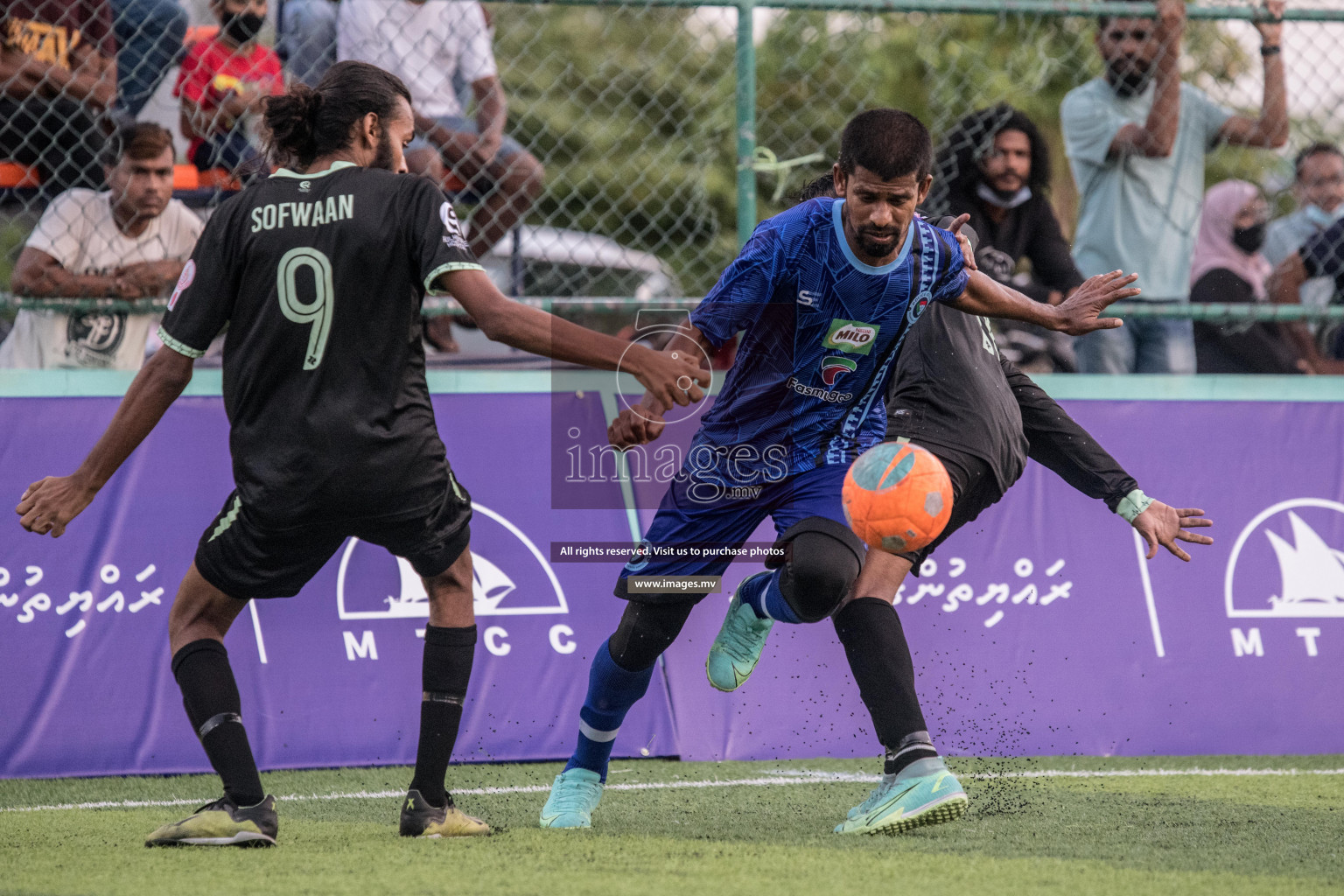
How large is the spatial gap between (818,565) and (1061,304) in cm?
111

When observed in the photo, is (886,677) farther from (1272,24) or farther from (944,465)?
(1272,24)

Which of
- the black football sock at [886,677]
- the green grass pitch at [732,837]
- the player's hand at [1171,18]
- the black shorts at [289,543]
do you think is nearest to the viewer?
the green grass pitch at [732,837]

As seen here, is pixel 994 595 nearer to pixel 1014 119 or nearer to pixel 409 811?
pixel 1014 119

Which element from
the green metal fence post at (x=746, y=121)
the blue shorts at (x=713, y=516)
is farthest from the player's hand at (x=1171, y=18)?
the blue shorts at (x=713, y=516)

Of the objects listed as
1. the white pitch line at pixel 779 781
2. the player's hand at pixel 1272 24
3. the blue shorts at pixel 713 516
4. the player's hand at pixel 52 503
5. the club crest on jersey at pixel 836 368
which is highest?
the player's hand at pixel 1272 24

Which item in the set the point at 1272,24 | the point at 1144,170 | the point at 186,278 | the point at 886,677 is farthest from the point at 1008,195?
the point at 186,278

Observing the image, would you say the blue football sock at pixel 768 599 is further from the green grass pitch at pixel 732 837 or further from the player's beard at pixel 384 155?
the player's beard at pixel 384 155

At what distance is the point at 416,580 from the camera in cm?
587

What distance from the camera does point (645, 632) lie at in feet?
14.8

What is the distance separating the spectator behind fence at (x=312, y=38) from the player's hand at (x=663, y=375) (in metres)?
3.60

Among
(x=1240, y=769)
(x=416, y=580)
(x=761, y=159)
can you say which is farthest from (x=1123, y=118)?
(x=416, y=580)

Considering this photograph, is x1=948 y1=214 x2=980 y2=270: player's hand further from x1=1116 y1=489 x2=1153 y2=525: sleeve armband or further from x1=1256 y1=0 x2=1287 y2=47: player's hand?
x1=1256 y1=0 x2=1287 y2=47: player's hand

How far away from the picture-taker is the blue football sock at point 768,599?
14.7 ft

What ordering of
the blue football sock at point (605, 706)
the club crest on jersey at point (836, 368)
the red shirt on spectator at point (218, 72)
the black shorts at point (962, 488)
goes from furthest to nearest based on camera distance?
the red shirt on spectator at point (218, 72)
the black shorts at point (962, 488)
the blue football sock at point (605, 706)
the club crest on jersey at point (836, 368)
